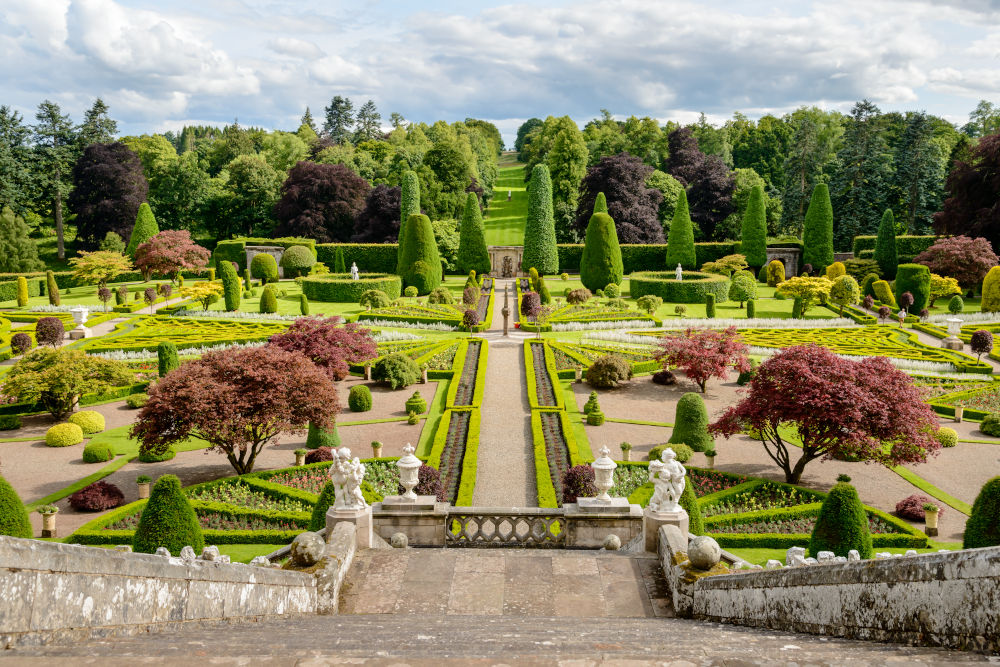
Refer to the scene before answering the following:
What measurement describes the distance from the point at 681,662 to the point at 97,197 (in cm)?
7431

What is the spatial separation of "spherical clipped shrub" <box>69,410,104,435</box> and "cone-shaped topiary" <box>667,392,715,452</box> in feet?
58.5

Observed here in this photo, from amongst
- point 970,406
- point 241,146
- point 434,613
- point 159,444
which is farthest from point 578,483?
point 241,146

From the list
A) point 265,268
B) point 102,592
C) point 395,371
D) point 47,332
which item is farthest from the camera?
point 265,268

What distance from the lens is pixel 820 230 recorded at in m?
56.6

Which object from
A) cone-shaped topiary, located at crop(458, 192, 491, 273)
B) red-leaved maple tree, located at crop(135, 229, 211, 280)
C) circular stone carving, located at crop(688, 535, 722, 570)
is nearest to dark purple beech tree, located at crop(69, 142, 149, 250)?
red-leaved maple tree, located at crop(135, 229, 211, 280)

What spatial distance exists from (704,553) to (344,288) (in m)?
41.8

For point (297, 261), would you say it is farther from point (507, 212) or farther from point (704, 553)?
point (704, 553)

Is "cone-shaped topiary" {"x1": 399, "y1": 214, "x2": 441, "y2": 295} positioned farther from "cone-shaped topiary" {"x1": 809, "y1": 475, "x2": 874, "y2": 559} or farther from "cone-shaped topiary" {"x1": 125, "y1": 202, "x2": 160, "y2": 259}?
"cone-shaped topiary" {"x1": 809, "y1": 475, "x2": 874, "y2": 559}

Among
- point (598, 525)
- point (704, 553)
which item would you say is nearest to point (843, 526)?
point (598, 525)

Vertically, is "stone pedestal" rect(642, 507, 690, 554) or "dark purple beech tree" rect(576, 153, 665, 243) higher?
"dark purple beech tree" rect(576, 153, 665, 243)

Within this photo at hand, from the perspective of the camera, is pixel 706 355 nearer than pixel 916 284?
Yes

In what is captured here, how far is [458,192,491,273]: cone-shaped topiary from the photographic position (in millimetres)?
56594

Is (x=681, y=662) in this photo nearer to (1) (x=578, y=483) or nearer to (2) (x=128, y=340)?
(1) (x=578, y=483)

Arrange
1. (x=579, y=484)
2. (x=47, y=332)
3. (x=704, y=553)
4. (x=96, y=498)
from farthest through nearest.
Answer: (x=47, y=332) → (x=579, y=484) → (x=96, y=498) → (x=704, y=553)
